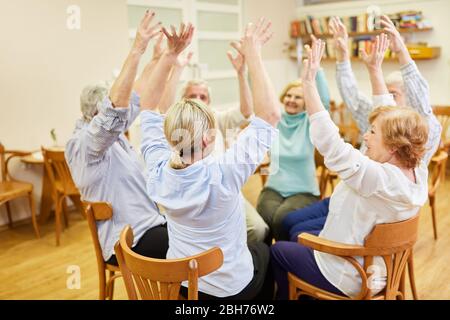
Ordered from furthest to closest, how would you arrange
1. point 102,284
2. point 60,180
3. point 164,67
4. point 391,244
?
point 60,180
point 102,284
point 164,67
point 391,244

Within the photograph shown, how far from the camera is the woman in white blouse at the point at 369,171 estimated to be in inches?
55.9

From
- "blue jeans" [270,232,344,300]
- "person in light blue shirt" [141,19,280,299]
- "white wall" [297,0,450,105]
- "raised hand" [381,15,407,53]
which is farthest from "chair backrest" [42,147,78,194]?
"white wall" [297,0,450,105]

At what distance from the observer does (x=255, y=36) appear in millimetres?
1448

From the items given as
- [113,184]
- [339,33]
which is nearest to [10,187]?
[113,184]

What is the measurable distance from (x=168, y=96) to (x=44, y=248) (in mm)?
2123

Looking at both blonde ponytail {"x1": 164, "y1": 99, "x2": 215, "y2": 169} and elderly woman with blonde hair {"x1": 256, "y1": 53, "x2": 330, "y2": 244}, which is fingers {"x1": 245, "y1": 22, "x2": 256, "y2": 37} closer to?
blonde ponytail {"x1": 164, "y1": 99, "x2": 215, "y2": 169}

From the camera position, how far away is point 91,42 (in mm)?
4023

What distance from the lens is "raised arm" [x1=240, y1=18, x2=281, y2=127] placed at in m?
1.36

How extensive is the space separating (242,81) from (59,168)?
78.4 inches

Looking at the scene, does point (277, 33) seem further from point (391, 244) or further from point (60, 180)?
point (391, 244)
